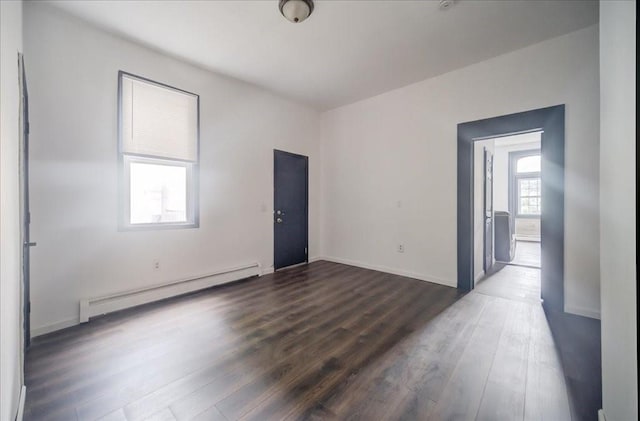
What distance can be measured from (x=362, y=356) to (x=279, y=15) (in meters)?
3.15

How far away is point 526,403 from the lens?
151 centimetres

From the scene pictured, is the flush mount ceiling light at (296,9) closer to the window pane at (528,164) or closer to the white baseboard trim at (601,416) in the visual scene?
the white baseboard trim at (601,416)

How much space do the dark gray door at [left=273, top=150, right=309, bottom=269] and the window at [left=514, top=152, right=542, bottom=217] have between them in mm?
7188

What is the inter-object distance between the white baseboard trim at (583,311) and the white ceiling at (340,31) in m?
2.96

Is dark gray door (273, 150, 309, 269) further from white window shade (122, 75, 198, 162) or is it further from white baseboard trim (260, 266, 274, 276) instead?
white window shade (122, 75, 198, 162)

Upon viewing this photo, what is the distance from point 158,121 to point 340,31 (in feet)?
7.69

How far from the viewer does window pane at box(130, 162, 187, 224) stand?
297cm

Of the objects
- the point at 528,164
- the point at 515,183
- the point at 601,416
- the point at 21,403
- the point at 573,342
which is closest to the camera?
the point at 601,416

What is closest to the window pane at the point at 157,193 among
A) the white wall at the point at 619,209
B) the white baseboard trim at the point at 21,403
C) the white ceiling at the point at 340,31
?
the white ceiling at the point at 340,31

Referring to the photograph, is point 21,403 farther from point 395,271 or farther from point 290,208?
point 395,271

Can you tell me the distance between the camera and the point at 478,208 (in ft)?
12.7

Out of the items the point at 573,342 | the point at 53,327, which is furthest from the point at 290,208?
the point at 573,342

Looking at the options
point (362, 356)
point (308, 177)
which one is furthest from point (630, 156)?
point (308, 177)

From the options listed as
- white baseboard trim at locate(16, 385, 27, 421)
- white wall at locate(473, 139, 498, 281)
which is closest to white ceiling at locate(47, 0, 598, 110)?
white wall at locate(473, 139, 498, 281)
